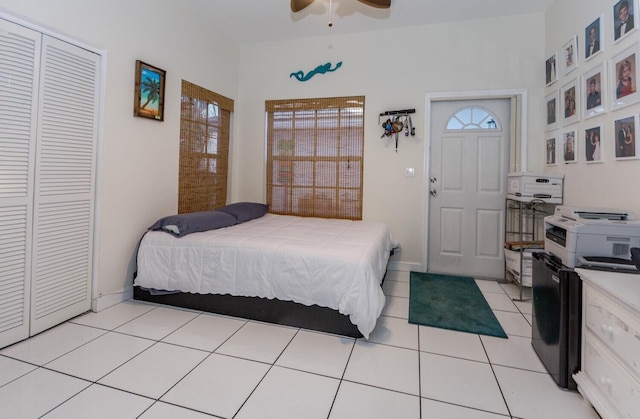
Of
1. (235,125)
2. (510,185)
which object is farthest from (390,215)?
(235,125)

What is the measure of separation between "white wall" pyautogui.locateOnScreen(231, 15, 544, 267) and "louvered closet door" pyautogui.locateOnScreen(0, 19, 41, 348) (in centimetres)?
242

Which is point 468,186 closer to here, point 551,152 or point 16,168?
point 551,152

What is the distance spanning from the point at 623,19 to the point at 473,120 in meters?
1.65

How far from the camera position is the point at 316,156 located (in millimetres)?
4062

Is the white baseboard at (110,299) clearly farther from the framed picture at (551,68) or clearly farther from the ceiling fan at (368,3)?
the framed picture at (551,68)

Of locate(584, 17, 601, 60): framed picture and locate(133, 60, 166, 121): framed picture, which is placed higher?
locate(584, 17, 601, 60): framed picture

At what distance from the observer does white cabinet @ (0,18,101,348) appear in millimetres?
1957

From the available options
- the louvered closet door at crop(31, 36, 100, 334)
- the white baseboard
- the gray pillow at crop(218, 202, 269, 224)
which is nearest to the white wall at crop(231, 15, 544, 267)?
the gray pillow at crop(218, 202, 269, 224)

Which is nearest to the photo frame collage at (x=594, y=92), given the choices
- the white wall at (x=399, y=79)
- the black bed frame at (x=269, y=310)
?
the white wall at (x=399, y=79)

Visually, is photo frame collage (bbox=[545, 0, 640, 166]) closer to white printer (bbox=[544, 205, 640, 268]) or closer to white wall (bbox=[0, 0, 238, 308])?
white printer (bbox=[544, 205, 640, 268])

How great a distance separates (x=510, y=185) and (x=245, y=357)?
3.07 m

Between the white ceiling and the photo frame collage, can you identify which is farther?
the white ceiling

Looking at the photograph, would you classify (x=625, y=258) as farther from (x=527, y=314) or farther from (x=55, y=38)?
(x=55, y=38)

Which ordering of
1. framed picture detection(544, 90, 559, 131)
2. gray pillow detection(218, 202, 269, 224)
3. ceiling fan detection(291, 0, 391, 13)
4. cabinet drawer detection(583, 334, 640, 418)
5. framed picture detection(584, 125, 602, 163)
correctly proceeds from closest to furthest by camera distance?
cabinet drawer detection(583, 334, 640, 418)
framed picture detection(584, 125, 602, 163)
ceiling fan detection(291, 0, 391, 13)
framed picture detection(544, 90, 559, 131)
gray pillow detection(218, 202, 269, 224)
